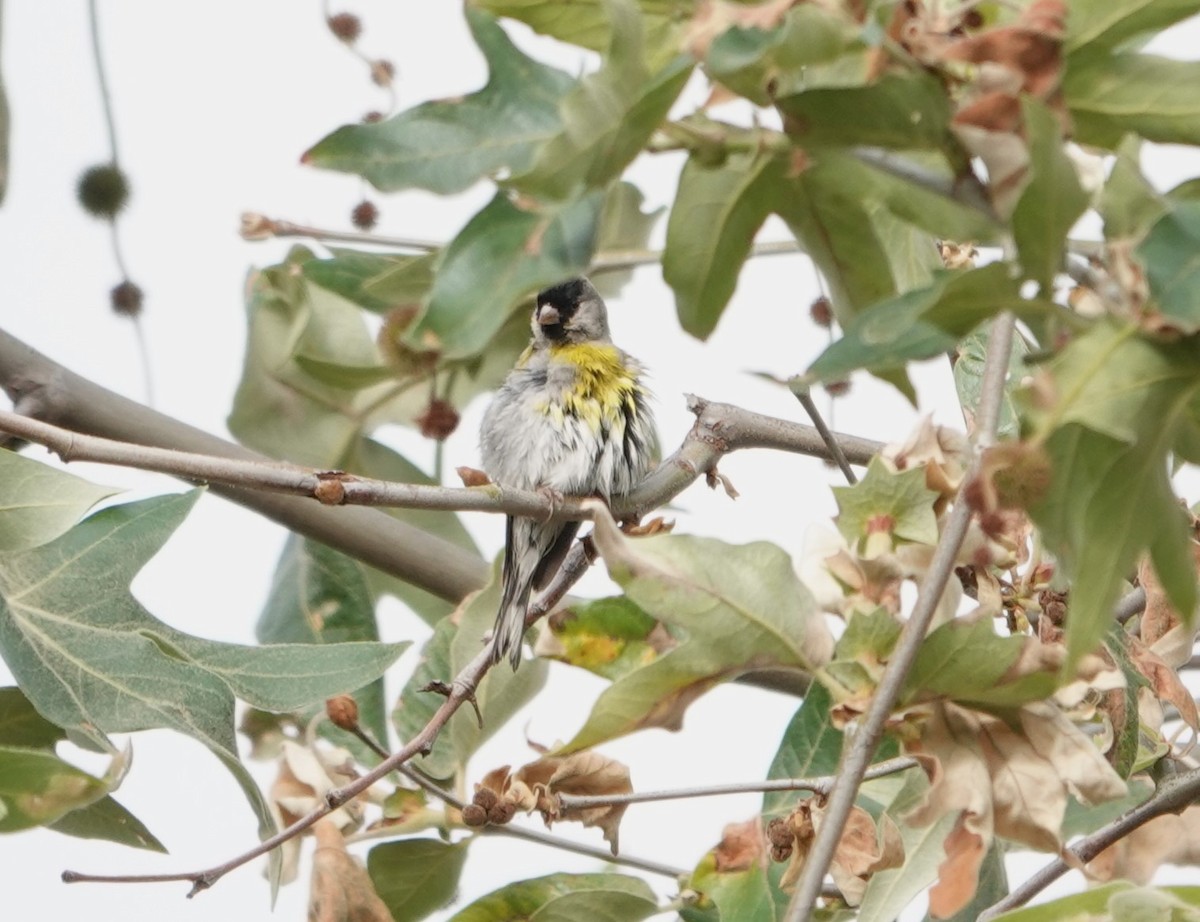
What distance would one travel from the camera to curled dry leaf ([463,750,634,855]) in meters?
1.10

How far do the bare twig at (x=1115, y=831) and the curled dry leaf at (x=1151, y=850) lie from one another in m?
0.02

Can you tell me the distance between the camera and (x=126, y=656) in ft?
3.93

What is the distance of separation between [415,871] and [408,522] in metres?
0.60

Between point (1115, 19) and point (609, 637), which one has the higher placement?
point (1115, 19)

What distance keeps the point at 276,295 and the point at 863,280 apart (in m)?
1.21

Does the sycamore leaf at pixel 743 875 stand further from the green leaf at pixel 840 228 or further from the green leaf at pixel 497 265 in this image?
the green leaf at pixel 497 265

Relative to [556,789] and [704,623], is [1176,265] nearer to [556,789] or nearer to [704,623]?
[704,623]

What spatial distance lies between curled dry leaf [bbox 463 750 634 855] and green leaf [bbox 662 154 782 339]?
45 centimetres

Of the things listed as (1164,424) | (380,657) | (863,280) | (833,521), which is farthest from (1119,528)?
(380,657)

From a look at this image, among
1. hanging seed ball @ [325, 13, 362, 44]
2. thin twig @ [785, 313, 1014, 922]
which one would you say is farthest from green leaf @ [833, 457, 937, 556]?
hanging seed ball @ [325, 13, 362, 44]

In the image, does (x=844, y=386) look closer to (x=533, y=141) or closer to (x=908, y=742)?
(x=908, y=742)

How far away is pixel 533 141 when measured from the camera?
669 millimetres

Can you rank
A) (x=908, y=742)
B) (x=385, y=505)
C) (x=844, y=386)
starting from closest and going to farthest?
1. (x=908, y=742)
2. (x=385, y=505)
3. (x=844, y=386)

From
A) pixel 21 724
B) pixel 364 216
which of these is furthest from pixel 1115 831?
pixel 364 216
